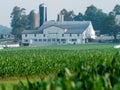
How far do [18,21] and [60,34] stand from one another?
119ft

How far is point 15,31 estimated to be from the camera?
13725 centimetres

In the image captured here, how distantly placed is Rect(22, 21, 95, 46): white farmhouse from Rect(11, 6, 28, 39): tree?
16355 millimetres

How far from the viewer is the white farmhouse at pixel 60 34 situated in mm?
114438

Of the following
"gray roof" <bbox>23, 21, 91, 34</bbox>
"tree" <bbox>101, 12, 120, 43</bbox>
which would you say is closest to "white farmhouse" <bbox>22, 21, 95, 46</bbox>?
"gray roof" <bbox>23, 21, 91, 34</bbox>

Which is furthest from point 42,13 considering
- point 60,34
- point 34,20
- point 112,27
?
point 112,27

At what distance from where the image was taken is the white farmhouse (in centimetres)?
11444

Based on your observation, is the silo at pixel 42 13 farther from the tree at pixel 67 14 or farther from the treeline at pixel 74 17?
the tree at pixel 67 14

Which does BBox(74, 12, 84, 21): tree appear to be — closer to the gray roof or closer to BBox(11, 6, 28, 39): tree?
BBox(11, 6, 28, 39): tree

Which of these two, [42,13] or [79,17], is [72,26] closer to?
[42,13]

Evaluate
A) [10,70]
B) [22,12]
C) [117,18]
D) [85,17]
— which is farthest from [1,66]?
[22,12]

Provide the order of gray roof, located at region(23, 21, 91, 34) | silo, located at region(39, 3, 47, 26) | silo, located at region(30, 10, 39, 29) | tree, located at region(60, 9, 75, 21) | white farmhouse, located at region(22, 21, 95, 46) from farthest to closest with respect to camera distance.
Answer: tree, located at region(60, 9, 75, 21)
silo, located at region(30, 10, 39, 29)
silo, located at region(39, 3, 47, 26)
gray roof, located at region(23, 21, 91, 34)
white farmhouse, located at region(22, 21, 95, 46)

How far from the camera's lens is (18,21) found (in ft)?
486

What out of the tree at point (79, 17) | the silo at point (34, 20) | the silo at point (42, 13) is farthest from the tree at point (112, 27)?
the silo at point (34, 20)

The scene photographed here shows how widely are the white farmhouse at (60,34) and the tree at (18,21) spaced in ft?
53.7
